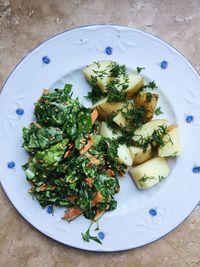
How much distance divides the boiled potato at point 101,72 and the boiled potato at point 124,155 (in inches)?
11.5

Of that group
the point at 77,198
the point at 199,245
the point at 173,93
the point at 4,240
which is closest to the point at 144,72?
the point at 173,93

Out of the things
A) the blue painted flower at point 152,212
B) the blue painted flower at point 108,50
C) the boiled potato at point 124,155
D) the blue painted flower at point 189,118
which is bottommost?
the blue painted flower at point 152,212

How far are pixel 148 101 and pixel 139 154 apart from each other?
10.2 inches

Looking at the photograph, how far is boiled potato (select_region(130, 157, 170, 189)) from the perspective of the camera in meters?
2.09

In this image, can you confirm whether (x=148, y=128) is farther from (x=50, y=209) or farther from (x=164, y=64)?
(x=50, y=209)

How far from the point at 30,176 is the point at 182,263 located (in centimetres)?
93

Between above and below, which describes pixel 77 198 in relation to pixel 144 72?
below

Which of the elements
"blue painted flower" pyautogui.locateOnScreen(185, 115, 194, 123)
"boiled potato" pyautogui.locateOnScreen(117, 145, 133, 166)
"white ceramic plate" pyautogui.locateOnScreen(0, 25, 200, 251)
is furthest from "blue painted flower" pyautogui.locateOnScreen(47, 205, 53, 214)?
A: "blue painted flower" pyautogui.locateOnScreen(185, 115, 194, 123)

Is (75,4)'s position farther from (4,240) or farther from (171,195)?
(4,240)

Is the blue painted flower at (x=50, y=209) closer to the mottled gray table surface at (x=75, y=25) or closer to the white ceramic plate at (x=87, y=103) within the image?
the white ceramic plate at (x=87, y=103)

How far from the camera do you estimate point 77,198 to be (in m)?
2.11

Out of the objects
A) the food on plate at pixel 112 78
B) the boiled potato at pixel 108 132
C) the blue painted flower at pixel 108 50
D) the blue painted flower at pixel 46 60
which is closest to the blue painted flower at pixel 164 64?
the food on plate at pixel 112 78

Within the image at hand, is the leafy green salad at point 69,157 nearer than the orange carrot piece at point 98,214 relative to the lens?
Yes

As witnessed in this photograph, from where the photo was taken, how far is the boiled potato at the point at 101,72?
208cm
